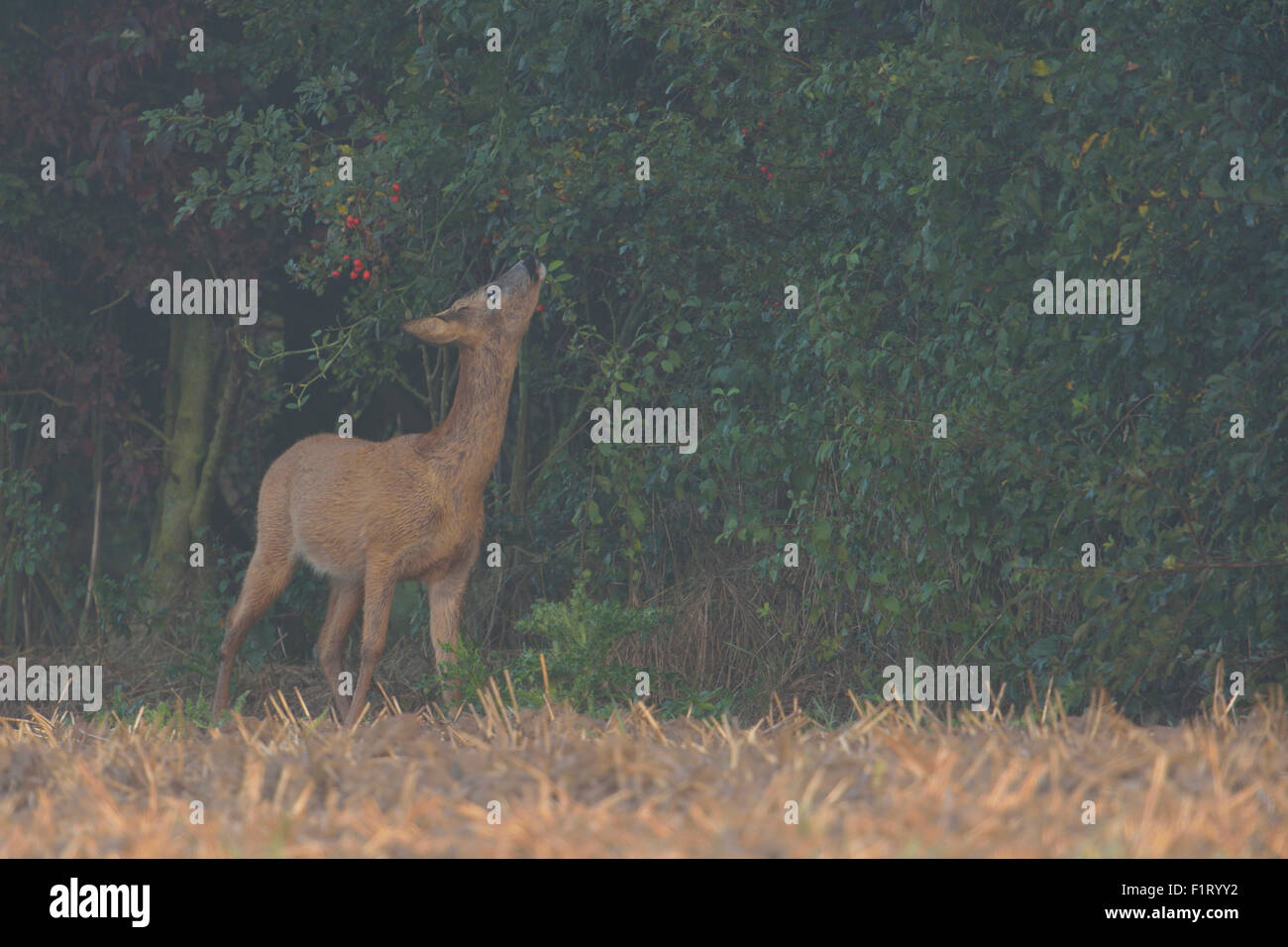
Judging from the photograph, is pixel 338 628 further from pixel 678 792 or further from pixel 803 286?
pixel 678 792

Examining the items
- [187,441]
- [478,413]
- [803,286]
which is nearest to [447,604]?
[478,413]

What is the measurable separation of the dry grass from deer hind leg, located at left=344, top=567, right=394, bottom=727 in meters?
2.75

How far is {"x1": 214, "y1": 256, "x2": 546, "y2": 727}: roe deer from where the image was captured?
738 centimetres

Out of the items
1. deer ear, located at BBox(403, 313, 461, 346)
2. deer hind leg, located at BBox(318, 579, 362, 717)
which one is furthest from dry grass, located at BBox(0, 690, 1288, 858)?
deer hind leg, located at BBox(318, 579, 362, 717)

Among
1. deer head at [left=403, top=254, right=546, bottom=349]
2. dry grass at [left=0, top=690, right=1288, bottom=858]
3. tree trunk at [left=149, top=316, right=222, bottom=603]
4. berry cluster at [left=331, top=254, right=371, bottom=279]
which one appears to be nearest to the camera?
dry grass at [left=0, top=690, right=1288, bottom=858]

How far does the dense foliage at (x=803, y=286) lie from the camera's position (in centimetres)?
612

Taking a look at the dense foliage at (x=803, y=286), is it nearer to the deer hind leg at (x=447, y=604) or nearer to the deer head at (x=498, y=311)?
the deer hind leg at (x=447, y=604)

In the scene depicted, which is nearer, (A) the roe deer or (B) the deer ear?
(B) the deer ear

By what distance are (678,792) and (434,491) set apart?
13.4 ft

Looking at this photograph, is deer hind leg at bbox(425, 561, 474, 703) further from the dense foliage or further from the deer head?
the deer head

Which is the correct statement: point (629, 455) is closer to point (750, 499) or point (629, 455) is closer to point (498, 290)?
point (750, 499)

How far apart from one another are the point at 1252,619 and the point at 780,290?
9.17ft

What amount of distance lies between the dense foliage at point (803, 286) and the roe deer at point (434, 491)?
609mm

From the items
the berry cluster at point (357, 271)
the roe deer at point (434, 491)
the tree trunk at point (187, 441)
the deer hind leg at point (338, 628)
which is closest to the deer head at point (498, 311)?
the roe deer at point (434, 491)
